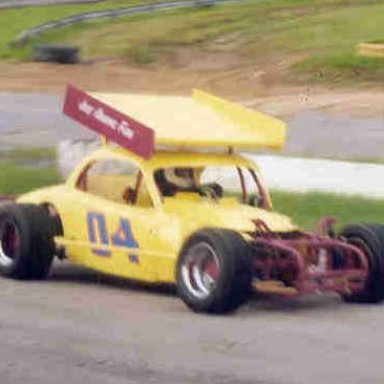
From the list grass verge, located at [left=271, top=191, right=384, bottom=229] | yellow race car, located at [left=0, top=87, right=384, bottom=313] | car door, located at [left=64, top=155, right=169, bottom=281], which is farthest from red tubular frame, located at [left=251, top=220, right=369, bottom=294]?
grass verge, located at [left=271, top=191, right=384, bottom=229]

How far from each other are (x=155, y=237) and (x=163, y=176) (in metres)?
0.70

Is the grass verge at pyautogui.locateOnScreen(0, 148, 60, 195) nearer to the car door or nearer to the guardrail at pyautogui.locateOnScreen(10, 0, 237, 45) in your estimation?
the car door

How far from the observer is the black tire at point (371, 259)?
1248 centimetres

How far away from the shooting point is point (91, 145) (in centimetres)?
2089

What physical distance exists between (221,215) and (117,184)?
4.19 ft

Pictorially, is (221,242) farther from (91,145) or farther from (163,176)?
(91,145)

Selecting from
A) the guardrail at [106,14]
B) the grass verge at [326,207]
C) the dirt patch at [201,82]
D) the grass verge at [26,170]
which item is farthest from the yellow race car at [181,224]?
the guardrail at [106,14]

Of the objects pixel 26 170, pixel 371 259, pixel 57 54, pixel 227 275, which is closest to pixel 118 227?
pixel 227 275

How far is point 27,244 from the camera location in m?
13.0

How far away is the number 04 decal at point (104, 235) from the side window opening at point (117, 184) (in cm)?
27

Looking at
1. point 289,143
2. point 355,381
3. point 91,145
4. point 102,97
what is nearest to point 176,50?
point 289,143

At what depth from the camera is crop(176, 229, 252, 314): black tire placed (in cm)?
1166

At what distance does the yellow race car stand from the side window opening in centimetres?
1

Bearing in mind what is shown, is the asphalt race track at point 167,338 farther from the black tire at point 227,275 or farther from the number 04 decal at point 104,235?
the number 04 decal at point 104,235
